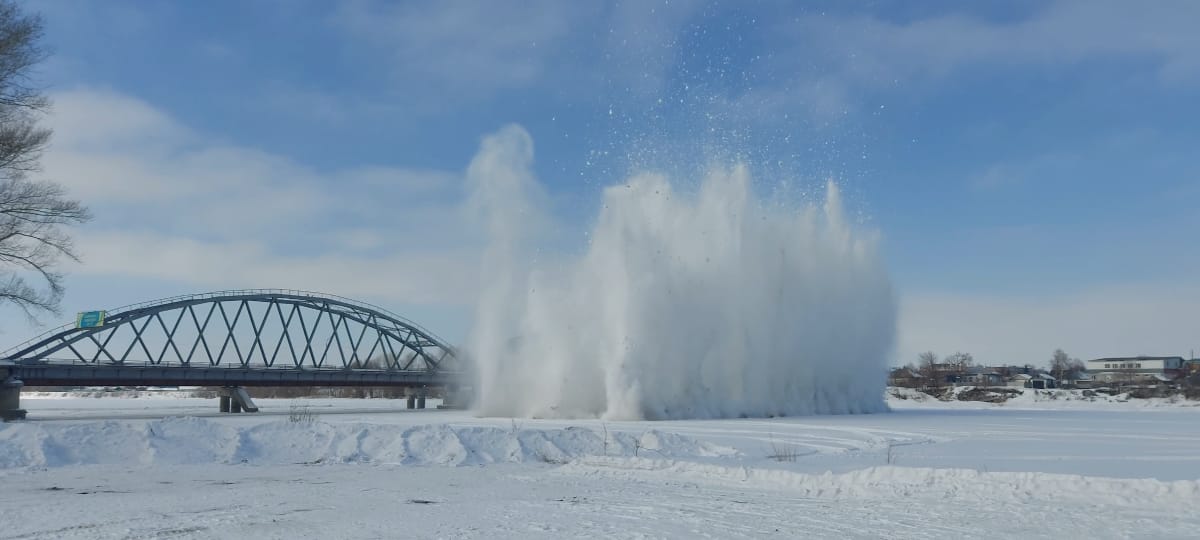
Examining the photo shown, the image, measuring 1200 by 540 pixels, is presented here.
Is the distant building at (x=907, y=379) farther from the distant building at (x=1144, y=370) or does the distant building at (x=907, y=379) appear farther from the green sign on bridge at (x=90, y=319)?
the green sign on bridge at (x=90, y=319)

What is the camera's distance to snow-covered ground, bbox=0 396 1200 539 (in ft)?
36.9

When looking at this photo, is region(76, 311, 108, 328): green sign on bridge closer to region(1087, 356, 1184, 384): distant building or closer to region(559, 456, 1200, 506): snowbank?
region(559, 456, 1200, 506): snowbank

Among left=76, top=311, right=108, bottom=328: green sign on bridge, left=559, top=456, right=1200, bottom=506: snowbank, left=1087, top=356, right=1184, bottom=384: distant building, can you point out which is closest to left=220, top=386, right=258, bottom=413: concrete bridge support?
left=76, top=311, right=108, bottom=328: green sign on bridge

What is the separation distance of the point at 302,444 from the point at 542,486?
835cm

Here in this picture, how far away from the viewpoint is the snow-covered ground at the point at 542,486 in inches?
443

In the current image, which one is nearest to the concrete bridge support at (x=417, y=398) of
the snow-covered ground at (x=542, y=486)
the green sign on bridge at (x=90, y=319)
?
the green sign on bridge at (x=90, y=319)

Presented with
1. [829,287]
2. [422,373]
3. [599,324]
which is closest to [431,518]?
[599,324]

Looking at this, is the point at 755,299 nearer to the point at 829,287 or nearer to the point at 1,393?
the point at 829,287

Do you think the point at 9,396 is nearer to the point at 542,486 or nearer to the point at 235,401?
the point at 235,401

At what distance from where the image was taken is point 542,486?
16.1m

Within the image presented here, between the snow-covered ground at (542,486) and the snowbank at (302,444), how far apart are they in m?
0.07

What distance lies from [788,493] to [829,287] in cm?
5513

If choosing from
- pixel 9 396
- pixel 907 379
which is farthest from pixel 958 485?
pixel 907 379

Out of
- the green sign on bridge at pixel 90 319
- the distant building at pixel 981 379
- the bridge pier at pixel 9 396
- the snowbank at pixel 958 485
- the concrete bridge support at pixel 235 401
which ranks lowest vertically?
the distant building at pixel 981 379
